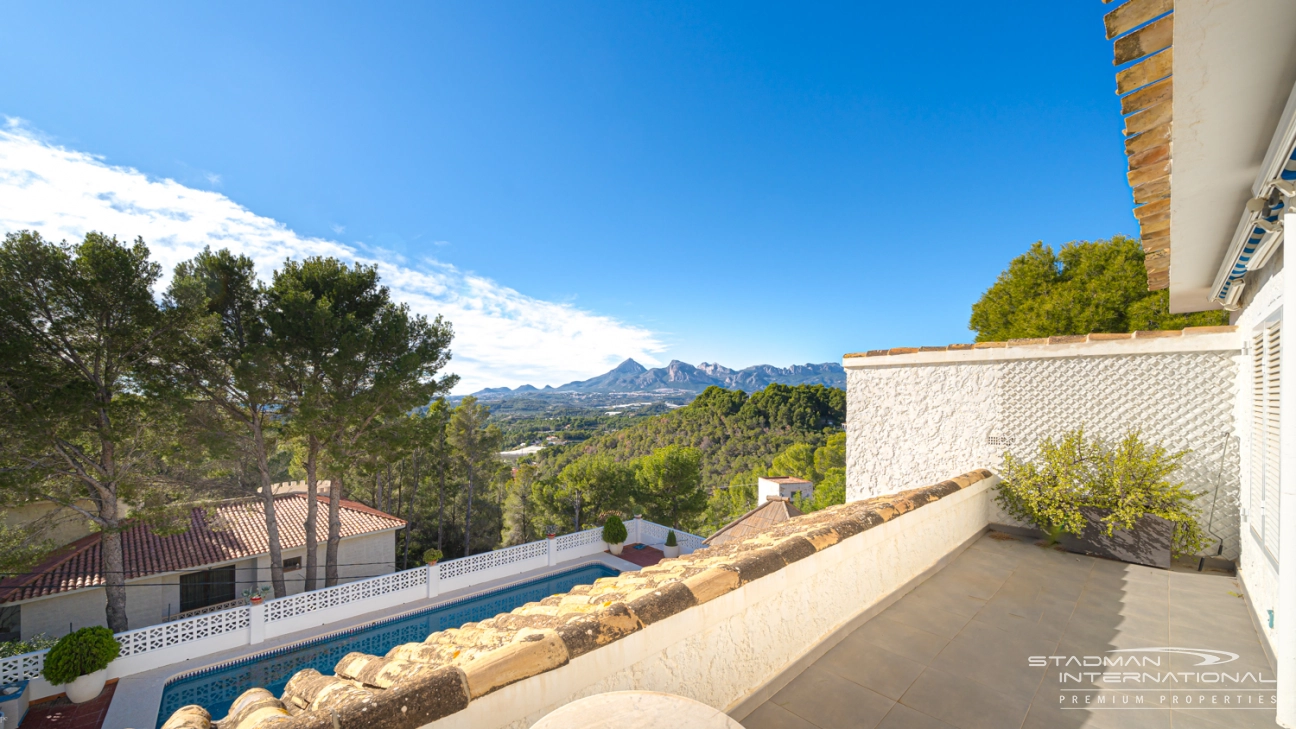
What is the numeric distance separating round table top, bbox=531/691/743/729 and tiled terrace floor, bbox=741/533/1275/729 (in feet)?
3.41

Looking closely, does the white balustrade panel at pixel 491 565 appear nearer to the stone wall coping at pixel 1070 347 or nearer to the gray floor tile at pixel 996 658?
the stone wall coping at pixel 1070 347

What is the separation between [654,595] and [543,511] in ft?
63.5

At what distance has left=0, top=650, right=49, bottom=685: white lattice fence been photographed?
8.05 metres

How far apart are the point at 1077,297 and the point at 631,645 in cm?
1473

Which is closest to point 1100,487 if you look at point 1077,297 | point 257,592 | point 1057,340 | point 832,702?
point 1057,340

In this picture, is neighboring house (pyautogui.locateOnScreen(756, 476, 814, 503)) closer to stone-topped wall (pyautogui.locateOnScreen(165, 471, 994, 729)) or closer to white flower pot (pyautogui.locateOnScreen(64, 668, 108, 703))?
stone-topped wall (pyautogui.locateOnScreen(165, 471, 994, 729))

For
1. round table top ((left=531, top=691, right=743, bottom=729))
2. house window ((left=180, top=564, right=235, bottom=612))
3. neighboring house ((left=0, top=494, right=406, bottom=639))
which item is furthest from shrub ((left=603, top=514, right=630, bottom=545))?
round table top ((left=531, top=691, right=743, bottom=729))

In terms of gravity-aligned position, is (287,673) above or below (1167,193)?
below

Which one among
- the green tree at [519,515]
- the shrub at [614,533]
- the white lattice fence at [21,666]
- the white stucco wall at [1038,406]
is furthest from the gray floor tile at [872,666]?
the green tree at [519,515]

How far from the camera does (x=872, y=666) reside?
8.04ft

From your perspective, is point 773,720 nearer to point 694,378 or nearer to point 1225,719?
point 1225,719

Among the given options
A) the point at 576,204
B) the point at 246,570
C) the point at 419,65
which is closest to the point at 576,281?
the point at 576,204

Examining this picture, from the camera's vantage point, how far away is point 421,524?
65.5 ft

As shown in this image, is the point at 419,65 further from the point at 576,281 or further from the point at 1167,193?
the point at 576,281
